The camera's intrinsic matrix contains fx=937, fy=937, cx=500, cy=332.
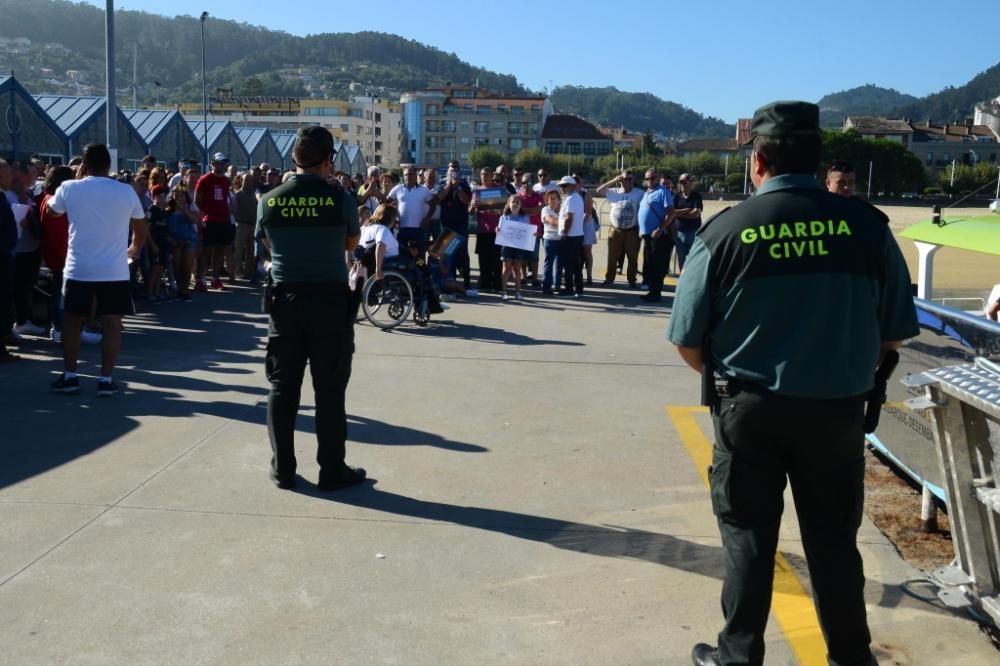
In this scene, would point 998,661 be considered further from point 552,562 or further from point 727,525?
point 552,562

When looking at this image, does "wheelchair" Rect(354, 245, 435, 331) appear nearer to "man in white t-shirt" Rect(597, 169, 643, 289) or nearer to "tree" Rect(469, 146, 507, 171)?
"man in white t-shirt" Rect(597, 169, 643, 289)

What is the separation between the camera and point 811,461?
3010 millimetres

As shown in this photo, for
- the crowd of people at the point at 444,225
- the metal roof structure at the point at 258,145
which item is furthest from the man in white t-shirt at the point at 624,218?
the metal roof structure at the point at 258,145

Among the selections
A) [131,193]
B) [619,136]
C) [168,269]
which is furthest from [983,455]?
[619,136]

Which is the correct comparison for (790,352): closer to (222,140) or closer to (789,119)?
(789,119)

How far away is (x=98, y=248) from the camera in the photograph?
7.13 m

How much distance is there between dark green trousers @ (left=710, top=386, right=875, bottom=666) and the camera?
2.99 meters

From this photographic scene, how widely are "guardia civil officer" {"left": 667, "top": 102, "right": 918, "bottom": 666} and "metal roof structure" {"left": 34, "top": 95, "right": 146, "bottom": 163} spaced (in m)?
23.8

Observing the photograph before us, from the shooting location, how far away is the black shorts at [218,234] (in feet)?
46.3

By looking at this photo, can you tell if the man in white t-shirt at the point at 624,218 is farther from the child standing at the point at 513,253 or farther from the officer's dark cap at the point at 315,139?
the officer's dark cap at the point at 315,139

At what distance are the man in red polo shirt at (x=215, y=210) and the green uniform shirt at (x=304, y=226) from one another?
9.13m

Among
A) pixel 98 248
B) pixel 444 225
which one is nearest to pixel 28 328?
pixel 98 248

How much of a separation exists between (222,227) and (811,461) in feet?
41.0

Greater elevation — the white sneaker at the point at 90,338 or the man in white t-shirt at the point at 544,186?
the man in white t-shirt at the point at 544,186
